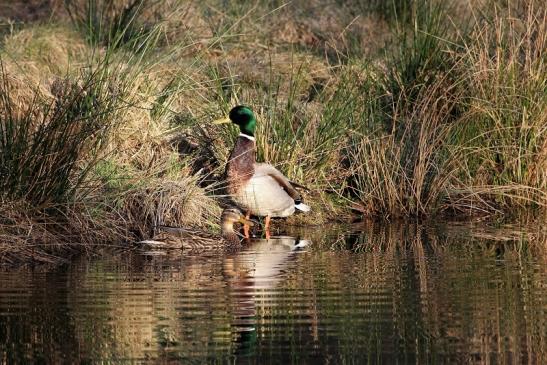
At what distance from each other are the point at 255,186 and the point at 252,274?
7.85ft

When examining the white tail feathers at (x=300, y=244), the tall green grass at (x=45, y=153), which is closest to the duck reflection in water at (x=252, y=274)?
A: the white tail feathers at (x=300, y=244)

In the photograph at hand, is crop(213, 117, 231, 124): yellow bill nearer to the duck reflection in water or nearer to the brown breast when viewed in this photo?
the brown breast

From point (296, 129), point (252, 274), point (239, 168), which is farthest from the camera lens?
point (296, 129)

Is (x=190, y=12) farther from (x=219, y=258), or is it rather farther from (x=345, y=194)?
(x=219, y=258)

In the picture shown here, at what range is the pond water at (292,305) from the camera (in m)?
7.57

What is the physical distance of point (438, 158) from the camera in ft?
46.1

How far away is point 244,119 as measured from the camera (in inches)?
518

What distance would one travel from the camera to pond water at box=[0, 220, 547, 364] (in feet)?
24.8

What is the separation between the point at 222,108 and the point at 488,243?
334cm

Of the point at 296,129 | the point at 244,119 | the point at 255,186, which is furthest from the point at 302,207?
the point at 296,129

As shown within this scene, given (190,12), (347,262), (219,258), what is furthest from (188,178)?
(190,12)

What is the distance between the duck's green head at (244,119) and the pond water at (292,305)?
1.37 metres

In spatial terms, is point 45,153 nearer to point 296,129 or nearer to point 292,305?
→ point 292,305

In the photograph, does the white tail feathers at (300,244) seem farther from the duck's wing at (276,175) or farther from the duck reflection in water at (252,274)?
the duck's wing at (276,175)
